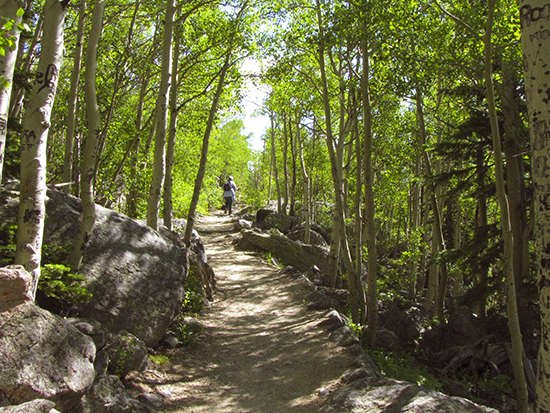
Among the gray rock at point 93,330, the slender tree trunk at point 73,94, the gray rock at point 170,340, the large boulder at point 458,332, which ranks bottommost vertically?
the large boulder at point 458,332

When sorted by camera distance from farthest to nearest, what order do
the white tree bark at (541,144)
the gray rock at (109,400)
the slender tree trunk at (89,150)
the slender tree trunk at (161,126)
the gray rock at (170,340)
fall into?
the slender tree trunk at (161,126), the gray rock at (170,340), the slender tree trunk at (89,150), the gray rock at (109,400), the white tree bark at (541,144)

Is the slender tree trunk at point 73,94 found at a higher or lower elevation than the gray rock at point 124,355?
higher

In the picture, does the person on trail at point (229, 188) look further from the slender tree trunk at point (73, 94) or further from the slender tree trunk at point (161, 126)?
the slender tree trunk at point (161, 126)

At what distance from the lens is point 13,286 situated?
3385 mm

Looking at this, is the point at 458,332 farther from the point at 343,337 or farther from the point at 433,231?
the point at 343,337

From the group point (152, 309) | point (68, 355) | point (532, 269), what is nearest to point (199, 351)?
point (152, 309)

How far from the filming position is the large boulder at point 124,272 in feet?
17.8

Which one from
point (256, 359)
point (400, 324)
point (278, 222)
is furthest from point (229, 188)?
point (256, 359)

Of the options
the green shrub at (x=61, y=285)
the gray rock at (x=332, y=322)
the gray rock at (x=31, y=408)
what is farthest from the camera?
the gray rock at (x=332, y=322)

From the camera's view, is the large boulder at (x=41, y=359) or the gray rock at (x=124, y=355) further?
the gray rock at (x=124, y=355)

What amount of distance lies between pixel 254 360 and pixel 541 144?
4.84m

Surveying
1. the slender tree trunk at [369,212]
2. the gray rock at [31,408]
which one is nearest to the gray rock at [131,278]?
the gray rock at [31,408]

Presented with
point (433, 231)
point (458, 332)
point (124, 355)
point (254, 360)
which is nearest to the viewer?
point (124, 355)

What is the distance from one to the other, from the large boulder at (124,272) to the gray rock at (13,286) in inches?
65.6
